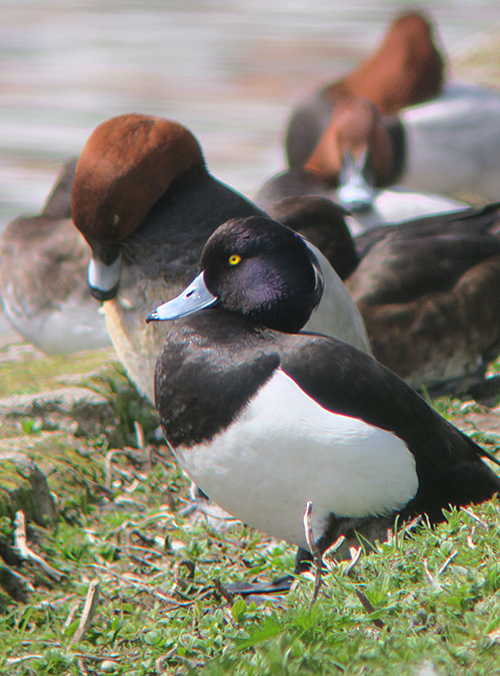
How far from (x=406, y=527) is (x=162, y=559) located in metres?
1.02

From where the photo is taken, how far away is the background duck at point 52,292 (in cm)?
512

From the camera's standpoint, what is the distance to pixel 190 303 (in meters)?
3.06

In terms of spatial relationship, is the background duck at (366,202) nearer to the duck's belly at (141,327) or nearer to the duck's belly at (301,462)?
the duck's belly at (141,327)

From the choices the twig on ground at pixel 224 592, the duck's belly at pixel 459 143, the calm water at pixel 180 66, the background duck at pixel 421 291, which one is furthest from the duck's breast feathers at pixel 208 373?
the calm water at pixel 180 66

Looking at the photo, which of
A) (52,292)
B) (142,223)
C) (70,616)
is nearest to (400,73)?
(52,292)

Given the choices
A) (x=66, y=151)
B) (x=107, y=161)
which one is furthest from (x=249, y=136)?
(x=107, y=161)

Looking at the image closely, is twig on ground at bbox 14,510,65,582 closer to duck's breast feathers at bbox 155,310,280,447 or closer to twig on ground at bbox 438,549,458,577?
duck's breast feathers at bbox 155,310,280,447

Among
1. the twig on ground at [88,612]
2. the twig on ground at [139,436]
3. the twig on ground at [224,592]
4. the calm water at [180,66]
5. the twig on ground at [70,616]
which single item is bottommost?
the calm water at [180,66]

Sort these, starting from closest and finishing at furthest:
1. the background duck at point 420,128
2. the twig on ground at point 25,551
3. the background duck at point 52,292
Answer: the twig on ground at point 25,551, the background duck at point 52,292, the background duck at point 420,128

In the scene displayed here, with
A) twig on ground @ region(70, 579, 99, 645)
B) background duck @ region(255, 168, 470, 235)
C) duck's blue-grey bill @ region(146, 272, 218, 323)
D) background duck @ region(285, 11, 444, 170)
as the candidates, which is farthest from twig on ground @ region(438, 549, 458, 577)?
background duck @ region(285, 11, 444, 170)

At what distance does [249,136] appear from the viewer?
11.6 metres

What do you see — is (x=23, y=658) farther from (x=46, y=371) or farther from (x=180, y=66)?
(x=180, y=66)

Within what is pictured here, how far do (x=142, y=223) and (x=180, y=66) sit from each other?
12613 mm

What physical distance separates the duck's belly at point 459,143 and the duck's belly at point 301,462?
5.91 meters
